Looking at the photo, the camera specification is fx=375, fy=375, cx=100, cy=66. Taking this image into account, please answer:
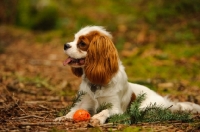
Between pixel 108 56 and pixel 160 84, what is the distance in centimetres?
274

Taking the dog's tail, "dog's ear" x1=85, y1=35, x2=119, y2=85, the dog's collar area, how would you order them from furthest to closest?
the dog's tail < the dog's collar area < "dog's ear" x1=85, y1=35, x2=119, y2=85

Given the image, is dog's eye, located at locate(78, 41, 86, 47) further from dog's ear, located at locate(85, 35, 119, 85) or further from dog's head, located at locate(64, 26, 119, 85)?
dog's ear, located at locate(85, 35, 119, 85)

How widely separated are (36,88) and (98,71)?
2.44 metres

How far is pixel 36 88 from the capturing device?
649 cm

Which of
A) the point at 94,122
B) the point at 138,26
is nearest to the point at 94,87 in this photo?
the point at 94,122

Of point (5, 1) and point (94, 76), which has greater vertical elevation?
point (5, 1)

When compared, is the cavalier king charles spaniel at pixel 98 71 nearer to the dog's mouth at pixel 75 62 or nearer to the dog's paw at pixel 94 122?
the dog's mouth at pixel 75 62

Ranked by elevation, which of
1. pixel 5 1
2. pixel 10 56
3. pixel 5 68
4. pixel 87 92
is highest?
pixel 5 1

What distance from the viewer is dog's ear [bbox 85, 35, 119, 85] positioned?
434 cm

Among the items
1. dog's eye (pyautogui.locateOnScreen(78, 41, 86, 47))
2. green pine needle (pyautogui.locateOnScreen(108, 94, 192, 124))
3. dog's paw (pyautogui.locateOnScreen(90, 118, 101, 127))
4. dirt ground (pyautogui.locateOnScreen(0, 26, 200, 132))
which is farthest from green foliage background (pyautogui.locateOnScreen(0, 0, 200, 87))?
dog's paw (pyautogui.locateOnScreen(90, 118, 101, 127))

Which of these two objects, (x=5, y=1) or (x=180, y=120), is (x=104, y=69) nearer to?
(x=180, y=120)

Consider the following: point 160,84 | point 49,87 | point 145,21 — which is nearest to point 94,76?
point 49,87

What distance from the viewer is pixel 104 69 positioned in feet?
14.3

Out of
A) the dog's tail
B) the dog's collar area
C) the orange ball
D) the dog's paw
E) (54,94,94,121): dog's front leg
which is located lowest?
the dog's paw
